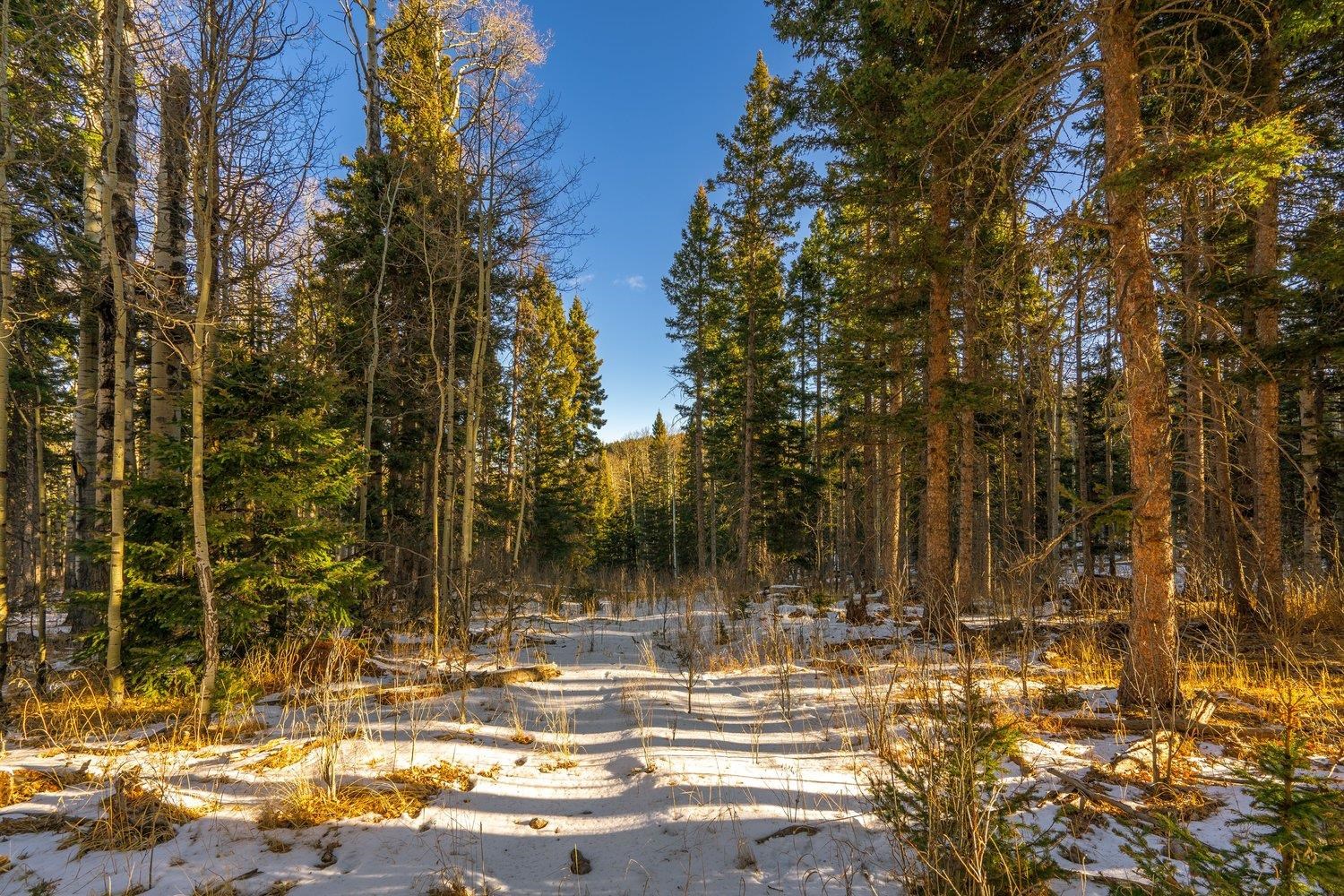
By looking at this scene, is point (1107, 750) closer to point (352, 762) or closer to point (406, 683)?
point (352, 762)

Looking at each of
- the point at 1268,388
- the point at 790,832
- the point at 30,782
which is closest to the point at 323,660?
the point at 30,782

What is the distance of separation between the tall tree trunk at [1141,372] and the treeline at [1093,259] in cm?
2

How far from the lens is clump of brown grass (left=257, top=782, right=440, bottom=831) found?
123 inches

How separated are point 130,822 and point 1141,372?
23.7 feet

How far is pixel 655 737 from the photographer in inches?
181

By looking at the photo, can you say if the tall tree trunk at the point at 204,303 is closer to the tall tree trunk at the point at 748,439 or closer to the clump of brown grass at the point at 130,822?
the clump of brown grass at the point at 130,822

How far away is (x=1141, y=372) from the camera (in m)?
3.91

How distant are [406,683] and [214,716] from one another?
1.69m

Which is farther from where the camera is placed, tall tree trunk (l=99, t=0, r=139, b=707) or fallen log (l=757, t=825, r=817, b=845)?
tall tree trunk (l=99, t=0, r=139, b=707)

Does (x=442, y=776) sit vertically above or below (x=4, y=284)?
below

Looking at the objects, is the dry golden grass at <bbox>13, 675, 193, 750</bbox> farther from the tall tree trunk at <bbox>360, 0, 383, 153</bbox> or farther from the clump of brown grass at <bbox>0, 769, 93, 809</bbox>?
the tall tree trunk at <bbox>360, 0, 383, 153</bbox>

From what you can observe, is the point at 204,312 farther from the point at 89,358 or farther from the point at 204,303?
the point at 89,358

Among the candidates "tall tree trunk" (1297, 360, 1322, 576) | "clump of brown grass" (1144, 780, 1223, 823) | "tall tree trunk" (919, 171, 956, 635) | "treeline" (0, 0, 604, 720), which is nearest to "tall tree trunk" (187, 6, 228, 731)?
"treeline" (0, 0, 604, 720)

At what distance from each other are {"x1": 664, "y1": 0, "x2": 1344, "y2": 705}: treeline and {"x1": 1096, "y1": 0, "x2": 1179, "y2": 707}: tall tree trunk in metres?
0.02
